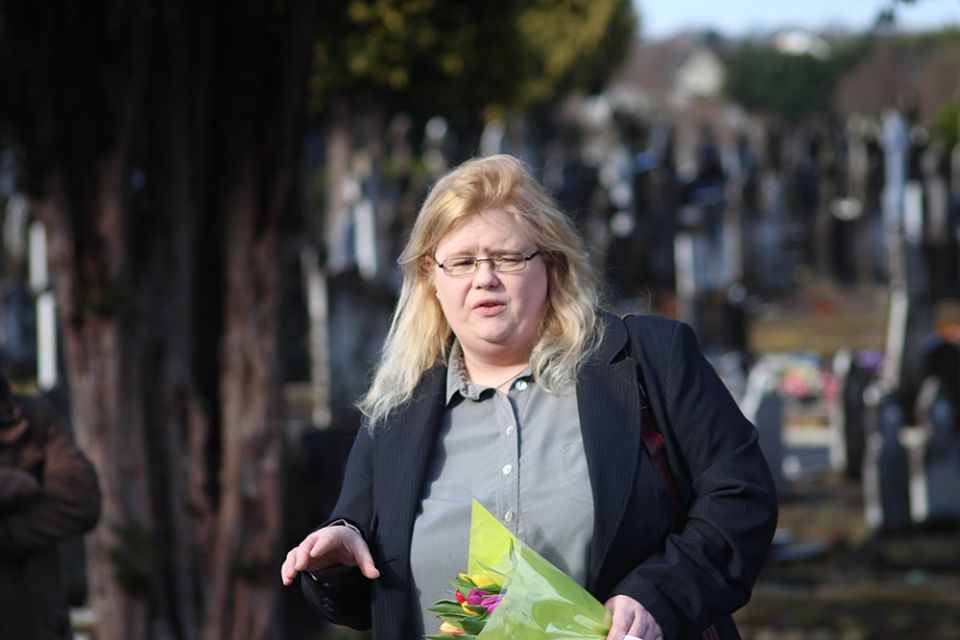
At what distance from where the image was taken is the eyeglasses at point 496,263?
111 inches

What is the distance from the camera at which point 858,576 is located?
8.84m

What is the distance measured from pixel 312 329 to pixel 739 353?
3.92m

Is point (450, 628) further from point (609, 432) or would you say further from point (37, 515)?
point (37, 515)

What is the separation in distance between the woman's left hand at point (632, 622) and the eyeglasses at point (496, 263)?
66 centimetres

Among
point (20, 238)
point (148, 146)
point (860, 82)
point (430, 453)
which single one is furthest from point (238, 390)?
point (860, 82)

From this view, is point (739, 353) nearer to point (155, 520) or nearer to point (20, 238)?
point (155, 520)

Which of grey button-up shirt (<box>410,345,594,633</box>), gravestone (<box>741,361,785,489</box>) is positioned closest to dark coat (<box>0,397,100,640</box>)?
grey button-up shirt (<box>410,345,594,633</box>)

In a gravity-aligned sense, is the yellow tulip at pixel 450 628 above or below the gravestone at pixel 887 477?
above

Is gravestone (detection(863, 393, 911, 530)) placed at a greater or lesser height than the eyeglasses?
lesser

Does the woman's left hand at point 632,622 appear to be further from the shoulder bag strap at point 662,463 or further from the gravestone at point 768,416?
the gravestone at point 768,416

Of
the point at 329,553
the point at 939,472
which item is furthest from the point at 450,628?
the point at 939,472

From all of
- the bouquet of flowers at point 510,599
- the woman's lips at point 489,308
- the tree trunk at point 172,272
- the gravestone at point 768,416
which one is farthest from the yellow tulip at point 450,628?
the gravestone at point 768,416

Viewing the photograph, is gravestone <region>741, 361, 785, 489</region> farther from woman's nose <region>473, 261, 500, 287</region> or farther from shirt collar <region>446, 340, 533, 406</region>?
woman's nose <region>473, 261, 500, 287</region>

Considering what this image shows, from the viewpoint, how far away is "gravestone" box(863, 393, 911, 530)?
9875 millimetres
